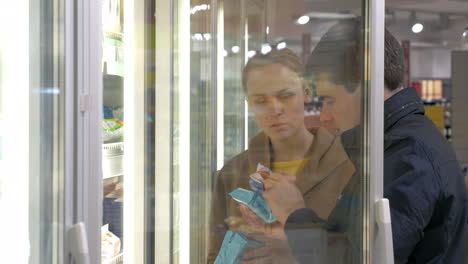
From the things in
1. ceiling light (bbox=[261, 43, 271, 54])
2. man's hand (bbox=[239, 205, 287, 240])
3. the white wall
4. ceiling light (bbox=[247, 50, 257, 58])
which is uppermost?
the white wall

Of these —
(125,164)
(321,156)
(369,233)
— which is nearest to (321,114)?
(321,156)

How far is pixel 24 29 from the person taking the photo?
1.30 metres

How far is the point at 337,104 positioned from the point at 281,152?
0.24m

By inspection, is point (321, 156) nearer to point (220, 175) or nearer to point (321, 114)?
point (321, 114)

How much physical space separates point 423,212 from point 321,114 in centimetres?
46

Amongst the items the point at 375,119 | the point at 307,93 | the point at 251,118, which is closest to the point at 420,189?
the point at 375,119

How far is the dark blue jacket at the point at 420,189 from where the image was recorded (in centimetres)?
192

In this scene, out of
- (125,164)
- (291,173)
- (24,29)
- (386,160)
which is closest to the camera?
(24,29)

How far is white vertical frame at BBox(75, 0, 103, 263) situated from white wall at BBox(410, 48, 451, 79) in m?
12.2

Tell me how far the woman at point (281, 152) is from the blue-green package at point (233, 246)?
0.7 inches

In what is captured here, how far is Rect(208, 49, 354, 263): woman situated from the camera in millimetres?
1803

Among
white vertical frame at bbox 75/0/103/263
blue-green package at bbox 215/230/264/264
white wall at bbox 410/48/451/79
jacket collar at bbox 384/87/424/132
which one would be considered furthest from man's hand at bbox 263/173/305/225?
white wall at bbox 410/48/451/79

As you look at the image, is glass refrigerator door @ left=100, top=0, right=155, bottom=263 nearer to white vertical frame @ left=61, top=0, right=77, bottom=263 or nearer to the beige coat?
the beige coat

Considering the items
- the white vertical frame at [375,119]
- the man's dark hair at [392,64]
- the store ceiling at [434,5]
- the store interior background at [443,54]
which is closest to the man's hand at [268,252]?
the white vertical frame at [375,119]
